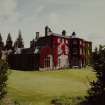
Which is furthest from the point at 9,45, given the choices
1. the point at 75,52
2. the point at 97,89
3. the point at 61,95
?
the point at 97,89

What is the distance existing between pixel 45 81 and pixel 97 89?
22.6 metres

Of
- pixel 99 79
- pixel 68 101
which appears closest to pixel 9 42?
pixel 68 101

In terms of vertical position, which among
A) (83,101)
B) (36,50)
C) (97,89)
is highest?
(36,50)

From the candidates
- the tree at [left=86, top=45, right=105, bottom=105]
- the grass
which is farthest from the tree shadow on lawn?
the tree at [left=86, top=45, right=105, bottom=105]

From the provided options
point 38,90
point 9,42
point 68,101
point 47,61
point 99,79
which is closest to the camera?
point 99,79

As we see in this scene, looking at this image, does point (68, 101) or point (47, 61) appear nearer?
point (68, 101)

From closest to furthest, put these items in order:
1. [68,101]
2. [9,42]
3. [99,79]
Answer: [99,79] → [68,101] → [9,42]

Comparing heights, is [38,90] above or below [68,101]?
above

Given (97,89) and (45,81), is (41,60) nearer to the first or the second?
(45,81)

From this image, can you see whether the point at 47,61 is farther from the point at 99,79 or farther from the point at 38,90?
the point at 99,79

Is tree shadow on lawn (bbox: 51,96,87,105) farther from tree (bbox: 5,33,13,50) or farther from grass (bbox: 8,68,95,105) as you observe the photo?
tree (bbox: 5,33,13,50)

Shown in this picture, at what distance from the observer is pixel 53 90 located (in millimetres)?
45125

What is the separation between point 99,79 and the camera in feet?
101

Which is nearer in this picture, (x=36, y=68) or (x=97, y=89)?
(x=97, y=89)
